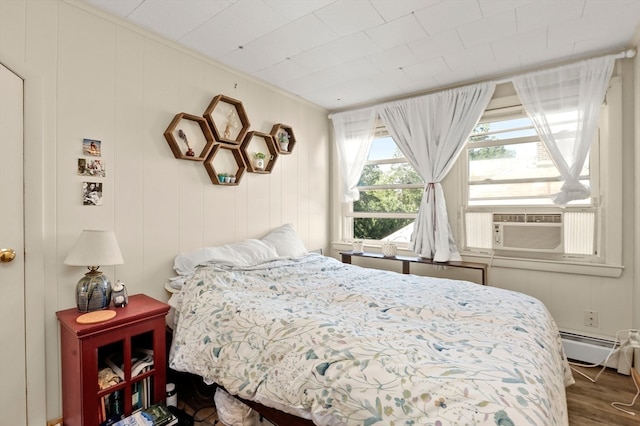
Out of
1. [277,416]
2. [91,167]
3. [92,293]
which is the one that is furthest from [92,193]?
[277,416]

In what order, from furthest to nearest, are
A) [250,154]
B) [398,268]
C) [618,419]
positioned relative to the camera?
[398,268] → [250,154] → [618,419]

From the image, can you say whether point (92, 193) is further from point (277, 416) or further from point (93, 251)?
point (277, 416)

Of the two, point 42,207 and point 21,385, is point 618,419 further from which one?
point 42,207

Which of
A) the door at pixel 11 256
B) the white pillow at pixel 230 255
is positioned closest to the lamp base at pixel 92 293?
the door at pixel 11 256

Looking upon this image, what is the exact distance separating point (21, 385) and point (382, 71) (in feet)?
11.0

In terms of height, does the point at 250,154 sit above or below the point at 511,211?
above

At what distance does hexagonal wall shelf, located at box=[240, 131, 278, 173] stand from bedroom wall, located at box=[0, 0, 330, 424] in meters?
0.13

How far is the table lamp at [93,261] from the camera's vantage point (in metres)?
1.68

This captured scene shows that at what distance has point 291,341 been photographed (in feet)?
4.41

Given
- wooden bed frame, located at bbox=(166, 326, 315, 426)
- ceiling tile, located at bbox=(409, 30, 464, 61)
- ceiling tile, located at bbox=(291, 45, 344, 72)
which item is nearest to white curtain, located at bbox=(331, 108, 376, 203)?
ceiling tile, located at bbox=(291, 45, 344, 72)

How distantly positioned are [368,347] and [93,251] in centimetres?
156

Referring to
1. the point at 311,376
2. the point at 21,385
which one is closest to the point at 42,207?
the point at 21,385

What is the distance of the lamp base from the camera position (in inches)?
68.7

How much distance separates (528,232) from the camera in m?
2.81
